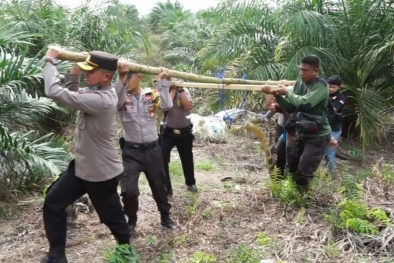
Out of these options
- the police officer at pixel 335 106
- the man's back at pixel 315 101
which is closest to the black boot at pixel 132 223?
the man's back at pixel 315 101

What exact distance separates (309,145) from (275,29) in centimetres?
513

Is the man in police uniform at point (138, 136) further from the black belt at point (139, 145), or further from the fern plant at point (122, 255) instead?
the fern plant at point (122, 255)

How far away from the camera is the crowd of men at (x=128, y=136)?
3.47 m

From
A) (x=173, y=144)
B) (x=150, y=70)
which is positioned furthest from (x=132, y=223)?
(x=173, y=144)

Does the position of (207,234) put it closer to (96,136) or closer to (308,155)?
(308,155)

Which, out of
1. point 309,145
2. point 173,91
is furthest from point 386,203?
point 173,91

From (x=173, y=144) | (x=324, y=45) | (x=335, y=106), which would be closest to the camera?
(x=173, y=144)

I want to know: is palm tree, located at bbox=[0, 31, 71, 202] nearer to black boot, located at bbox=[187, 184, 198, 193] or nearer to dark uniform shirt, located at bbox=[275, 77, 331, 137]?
black boot, located at bbox=[187, 184, 198, 193]

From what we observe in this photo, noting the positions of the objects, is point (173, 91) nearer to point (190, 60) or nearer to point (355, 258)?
point (355, 258)

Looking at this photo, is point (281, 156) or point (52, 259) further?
point (281, 156)

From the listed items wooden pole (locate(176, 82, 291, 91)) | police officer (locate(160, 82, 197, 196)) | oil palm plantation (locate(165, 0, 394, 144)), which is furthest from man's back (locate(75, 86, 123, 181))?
oil palm plantation (locate(165, 0, 394, 144))

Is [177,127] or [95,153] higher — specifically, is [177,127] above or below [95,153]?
below

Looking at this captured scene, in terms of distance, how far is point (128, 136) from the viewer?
4398mm

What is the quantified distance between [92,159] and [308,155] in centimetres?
225
